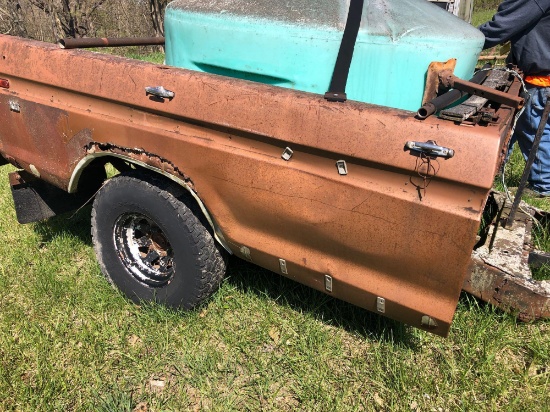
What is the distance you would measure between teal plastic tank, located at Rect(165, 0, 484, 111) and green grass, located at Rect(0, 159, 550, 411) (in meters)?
1.21

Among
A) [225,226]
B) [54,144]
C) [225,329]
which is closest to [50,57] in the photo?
[54,144]

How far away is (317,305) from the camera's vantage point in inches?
106

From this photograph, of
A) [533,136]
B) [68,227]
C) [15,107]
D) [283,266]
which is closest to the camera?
[283,266]

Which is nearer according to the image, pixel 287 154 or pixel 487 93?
pixel 487 93

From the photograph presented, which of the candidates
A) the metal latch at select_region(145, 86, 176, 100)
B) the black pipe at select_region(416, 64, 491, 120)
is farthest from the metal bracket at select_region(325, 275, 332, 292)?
the metal latch at select_region(145, 86, 176, 100)

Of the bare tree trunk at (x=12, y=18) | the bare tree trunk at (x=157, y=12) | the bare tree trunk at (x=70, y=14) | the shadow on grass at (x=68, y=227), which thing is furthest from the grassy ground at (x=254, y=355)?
the bare tree trunk at (x=157, y=12)

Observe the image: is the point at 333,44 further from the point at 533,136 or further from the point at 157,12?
the point at 157,12

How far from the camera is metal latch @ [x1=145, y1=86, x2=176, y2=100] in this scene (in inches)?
81.6

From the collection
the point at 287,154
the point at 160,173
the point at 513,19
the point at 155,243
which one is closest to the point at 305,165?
the point at 287,154

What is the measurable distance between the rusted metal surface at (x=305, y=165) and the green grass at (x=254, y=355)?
1.60ft

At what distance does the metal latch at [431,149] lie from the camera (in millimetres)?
1568

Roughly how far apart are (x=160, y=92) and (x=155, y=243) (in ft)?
3.12

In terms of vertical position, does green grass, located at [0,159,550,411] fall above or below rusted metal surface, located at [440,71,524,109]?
below

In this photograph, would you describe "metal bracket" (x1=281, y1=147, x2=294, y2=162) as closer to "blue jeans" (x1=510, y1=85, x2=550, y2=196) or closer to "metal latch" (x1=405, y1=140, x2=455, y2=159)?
"metal latch" (x1=405, y1=140, x2=455, y2=159)
